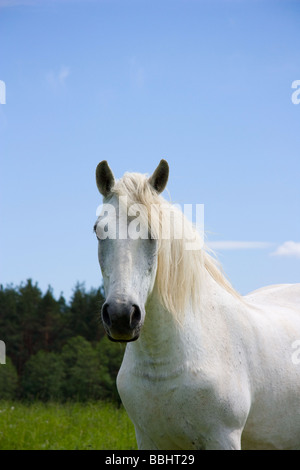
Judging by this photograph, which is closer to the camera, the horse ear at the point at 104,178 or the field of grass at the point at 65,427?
the horse ear at the point at 104,178

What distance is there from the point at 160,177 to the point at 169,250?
1.52 ft

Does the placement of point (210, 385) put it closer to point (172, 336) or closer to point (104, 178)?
point (172, 336)

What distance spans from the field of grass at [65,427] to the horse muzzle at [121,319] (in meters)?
4.51

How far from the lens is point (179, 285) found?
312 cm

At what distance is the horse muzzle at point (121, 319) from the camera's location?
256 cm

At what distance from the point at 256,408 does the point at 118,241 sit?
1.61 m

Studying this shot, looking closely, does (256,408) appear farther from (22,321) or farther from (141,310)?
(22,321)

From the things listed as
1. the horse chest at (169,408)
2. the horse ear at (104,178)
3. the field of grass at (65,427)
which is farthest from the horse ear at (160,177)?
the field of grass at (65,427)

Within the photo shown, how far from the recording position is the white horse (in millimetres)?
2762

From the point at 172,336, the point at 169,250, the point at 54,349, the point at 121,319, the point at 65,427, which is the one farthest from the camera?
the point at 54,349

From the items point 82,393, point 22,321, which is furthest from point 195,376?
point 22,321

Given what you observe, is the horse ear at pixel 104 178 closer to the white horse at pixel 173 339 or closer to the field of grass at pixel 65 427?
the white horse at pixel 173 339

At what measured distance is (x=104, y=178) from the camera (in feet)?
10.2
